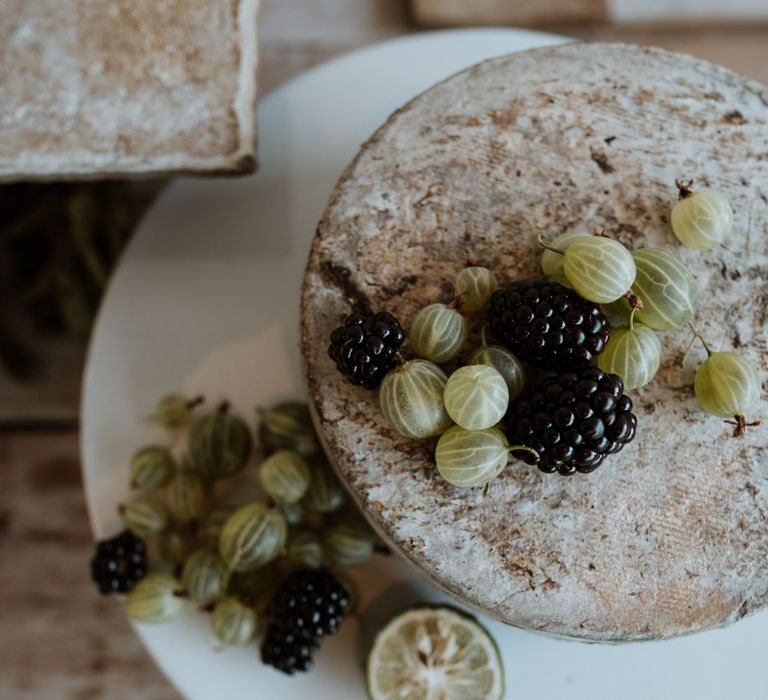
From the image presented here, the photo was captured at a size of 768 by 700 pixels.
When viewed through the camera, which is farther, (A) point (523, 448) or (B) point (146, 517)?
(B) point (146, 517)

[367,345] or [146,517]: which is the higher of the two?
[367,345]

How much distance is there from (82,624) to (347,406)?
0.80m

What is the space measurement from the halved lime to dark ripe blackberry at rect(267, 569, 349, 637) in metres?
0.06

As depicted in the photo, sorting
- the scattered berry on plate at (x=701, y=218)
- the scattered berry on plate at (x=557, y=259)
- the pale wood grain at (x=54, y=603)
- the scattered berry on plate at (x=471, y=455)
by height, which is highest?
the scattered berry on plate at (x=701, y=218)

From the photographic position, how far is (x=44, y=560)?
1280 mm

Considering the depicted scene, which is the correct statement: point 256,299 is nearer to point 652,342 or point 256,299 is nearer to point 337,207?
point 337,207

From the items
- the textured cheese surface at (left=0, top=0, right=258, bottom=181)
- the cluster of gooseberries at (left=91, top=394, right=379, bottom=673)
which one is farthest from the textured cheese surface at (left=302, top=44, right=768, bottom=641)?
the textured cheese surface at (left=0, top=0, right=258, bottom=181)

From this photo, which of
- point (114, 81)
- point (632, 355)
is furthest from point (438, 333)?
point (114, 81)

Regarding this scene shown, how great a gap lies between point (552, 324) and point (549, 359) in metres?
0.04

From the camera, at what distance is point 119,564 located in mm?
900

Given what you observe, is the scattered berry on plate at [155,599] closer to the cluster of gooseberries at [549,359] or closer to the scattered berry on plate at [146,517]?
the scattered berry on plate at [146,517]

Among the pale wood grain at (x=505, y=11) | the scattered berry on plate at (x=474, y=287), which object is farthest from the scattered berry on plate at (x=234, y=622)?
the pale wood grain at (x=505, y=11)

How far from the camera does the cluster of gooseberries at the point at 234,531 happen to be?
84cm

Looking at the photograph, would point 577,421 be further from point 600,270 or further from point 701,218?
point 701,218
